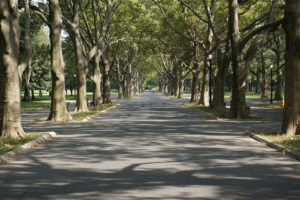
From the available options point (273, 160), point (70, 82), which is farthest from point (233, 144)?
point (70, 82)

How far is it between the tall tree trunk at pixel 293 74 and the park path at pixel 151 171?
4.49ft

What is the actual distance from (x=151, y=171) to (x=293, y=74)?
6.88m

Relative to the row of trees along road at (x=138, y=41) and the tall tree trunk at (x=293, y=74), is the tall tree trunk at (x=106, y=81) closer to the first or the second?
the row of trees along road at (x=138, y=41)

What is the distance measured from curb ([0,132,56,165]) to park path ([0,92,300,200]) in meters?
0.24

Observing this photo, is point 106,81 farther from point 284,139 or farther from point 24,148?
point 24,148

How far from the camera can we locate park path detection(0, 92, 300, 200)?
6305 millimetres

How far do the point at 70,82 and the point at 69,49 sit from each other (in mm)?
46692

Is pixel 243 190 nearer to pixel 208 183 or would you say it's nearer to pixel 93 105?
pixel 208 183

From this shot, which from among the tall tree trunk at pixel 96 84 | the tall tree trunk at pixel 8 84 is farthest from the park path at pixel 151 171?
the tall tree trunk at pixel 96 84

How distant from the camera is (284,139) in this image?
12.1m

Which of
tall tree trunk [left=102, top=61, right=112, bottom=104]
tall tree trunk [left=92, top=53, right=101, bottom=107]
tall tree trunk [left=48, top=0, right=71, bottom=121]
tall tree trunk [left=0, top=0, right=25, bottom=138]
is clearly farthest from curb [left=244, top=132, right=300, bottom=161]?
tall tree trunk [left=102, top=61, right=112, bottom=104]

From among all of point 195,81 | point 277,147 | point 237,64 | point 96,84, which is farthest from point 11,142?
point 195,81

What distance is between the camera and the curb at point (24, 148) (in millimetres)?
9208

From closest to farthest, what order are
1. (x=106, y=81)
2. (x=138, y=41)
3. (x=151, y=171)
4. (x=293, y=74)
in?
(x=151, y=171)
(x=293, y=74)
(x=106, y=81)
(x=138, y=41)
